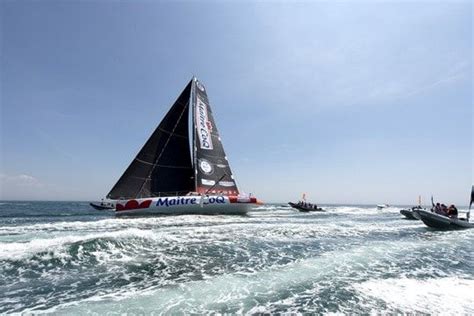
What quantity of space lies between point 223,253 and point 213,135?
25.6 m

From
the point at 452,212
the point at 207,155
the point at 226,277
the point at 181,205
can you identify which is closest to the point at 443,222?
the point at 452,212

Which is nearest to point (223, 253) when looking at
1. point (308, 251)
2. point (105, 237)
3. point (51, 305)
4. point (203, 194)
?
point (308, 251)

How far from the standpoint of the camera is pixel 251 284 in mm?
7406

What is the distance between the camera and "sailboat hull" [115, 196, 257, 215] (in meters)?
26.4

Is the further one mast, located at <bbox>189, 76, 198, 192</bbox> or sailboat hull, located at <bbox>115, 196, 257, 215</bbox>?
mast, located at <bbox>189, 76, 198, 192</bbox>

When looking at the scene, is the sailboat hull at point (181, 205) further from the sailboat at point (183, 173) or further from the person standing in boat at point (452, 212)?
the person standing in boat at point (452, 212)

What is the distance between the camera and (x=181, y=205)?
88.6 ft

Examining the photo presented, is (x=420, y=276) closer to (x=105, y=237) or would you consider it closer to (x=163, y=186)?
(x=105, y=237)

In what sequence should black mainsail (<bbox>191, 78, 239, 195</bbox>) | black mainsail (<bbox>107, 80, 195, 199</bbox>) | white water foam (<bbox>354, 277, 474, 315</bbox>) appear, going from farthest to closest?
black mainsail (<bbox>191, 78, 239, 195</bbox>) < black mainsail (<bbox>107, 80, 195, 199</bbox>) < white water foam (<bbox>354, 277, 474, 315</bbox>)

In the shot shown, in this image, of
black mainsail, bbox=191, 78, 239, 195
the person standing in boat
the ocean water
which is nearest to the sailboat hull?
black mainsail, bbox=191, 78, 239, 195

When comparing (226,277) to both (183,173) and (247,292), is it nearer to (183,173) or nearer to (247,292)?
(247,292)

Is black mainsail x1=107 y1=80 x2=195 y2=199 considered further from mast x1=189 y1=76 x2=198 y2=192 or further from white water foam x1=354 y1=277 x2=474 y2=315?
white water foam x1=354 y1=277 x2=474 y2=315

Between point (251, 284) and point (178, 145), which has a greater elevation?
point (178, 145)

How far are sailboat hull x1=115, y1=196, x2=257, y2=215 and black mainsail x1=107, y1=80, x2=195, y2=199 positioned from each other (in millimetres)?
1988
